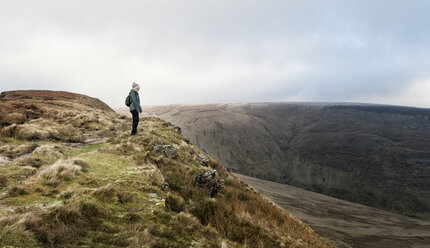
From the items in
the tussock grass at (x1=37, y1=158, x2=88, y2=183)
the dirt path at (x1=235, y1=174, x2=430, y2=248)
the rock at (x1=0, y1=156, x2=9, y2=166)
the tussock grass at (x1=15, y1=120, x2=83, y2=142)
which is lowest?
the dirt path at (x1=235, y1=174, x2=430, y2=248)

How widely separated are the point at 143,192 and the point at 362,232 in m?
91.0

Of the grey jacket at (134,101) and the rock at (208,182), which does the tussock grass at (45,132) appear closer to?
the grey jacket at (134,101)

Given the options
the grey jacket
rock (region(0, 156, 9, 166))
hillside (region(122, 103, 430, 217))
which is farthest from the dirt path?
rock (region(0, 156, 9, 166))

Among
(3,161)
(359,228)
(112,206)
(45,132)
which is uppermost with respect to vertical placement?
(45,132)

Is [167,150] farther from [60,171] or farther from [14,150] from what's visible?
[14,150]

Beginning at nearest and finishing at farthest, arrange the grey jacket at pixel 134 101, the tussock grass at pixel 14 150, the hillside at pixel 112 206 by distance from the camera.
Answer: the hillside at pixel 112 206, the tussock grass at pixel 14 150, the grey jacket at pixel 134 101

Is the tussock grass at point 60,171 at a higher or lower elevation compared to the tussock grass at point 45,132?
lower

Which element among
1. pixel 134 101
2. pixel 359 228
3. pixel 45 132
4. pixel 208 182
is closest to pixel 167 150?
pixel 208 182

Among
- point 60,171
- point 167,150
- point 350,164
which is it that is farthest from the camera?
point 350,164

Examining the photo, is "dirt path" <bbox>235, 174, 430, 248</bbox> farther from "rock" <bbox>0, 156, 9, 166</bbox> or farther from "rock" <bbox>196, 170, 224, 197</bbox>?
"rock" <bbox>0, 156, 9, 166</bbox>

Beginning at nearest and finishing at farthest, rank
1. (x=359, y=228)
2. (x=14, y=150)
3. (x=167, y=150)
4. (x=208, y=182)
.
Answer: (x=14, y=150) → (x=208, y=182) → (x=167, y=150) → (x=359, y=228)

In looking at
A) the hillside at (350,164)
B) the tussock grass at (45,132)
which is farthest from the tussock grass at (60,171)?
the hillside at (350,164)

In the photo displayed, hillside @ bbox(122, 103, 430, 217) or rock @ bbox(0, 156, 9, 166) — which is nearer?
rock @ bbox(0, 156, 9, 166)

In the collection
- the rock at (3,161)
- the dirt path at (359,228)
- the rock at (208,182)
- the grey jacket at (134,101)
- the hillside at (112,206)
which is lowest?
the dirt path at (359,228)
